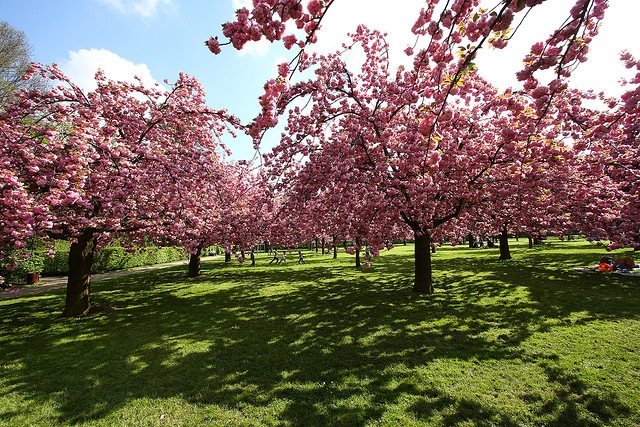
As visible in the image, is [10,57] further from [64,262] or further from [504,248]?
[504,248]

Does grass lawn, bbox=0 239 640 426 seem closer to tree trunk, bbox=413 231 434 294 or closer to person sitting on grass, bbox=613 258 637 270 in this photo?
tree trunk, bbox=413 231 434 294

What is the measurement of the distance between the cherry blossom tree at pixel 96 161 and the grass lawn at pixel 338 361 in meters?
2.87

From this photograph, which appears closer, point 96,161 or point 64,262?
point 96,161

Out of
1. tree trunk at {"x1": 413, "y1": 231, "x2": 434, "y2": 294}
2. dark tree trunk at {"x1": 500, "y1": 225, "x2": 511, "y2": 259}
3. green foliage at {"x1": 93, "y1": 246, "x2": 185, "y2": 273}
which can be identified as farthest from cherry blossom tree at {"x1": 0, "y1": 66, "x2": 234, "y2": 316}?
dark tree trunk at {"x1": 500, "y1": 225, "x2": 511, "y2": 259}

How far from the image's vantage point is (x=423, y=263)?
1156 centimetres

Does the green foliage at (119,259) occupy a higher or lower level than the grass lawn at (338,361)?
higher

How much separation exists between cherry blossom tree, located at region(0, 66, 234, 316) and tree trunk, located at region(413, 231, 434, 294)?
8.17 metres

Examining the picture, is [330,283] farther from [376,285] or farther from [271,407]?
[271,407]

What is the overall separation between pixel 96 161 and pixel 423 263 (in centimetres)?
1117

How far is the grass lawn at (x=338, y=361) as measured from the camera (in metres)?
4.43

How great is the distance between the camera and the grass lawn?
4.43m

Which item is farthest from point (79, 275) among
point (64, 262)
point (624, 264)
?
point (624, 264)

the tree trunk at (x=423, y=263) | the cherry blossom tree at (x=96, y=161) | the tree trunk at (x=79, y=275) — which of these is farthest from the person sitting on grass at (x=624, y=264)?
the tree trunk at (x=79, y=275)

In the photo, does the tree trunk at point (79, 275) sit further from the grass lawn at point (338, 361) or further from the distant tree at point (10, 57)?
the distant tree at point (10, 57)
